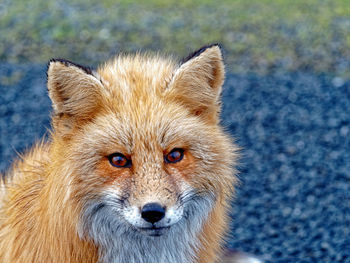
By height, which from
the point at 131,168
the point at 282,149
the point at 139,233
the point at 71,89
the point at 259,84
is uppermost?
the point at 71,89

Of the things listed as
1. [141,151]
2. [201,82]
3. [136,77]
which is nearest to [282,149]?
[201,82]

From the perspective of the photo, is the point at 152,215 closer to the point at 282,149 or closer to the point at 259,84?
the point at 282,149

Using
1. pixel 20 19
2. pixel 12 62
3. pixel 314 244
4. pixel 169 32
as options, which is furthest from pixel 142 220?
pixel 20 19

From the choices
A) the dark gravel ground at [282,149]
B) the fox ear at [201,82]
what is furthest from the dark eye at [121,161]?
the dark gravel ground at [282,149]

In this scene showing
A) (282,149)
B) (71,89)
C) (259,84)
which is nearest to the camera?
(71,89)

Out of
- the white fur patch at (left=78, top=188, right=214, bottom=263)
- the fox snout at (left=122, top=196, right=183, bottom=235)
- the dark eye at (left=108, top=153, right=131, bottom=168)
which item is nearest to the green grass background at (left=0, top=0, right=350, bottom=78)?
the white fur patch at (left=78, top=188, right=214, bottom=263)

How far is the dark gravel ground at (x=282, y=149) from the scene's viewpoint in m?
5.86

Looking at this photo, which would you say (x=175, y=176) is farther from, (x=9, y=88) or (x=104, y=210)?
(x=9, y=88)

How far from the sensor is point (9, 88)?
30.4 feet

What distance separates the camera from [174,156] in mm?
3400

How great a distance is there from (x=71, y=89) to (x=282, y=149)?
14.9ft

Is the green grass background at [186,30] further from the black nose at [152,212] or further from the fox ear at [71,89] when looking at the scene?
the black nose at [152,212]

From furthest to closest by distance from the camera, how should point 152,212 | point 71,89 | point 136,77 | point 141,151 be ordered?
point 136,77
point 71,89
point 141,151
point 152,212

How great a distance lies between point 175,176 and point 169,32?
9125 mm
